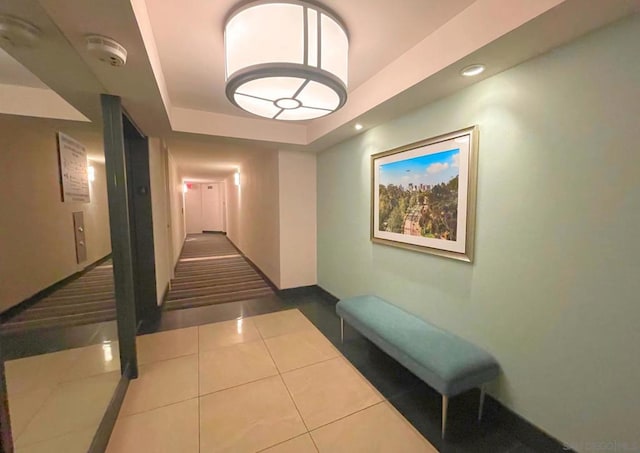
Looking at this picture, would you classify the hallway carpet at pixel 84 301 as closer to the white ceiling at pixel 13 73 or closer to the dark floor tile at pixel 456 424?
the white ceiling at pixel 13 73

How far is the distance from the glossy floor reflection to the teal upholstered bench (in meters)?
1.89

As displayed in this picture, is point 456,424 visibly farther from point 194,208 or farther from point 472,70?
point 194,208

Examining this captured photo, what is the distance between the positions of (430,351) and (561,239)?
101 cm

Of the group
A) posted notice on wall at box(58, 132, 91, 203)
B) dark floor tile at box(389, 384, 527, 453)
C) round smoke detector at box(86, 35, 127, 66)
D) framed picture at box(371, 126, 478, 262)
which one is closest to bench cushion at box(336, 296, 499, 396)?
dark floor tile at box(389, 384, 527, 453)

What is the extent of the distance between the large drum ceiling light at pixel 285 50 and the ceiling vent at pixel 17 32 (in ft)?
2.76

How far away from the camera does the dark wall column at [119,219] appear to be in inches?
73.7

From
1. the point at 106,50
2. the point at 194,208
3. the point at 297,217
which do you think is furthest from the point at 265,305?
Answer: the point at 194,208

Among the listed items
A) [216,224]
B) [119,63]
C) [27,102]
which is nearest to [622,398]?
[119,63]

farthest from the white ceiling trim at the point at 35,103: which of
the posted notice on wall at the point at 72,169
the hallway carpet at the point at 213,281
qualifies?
the hallway carpet at the point at 213,281

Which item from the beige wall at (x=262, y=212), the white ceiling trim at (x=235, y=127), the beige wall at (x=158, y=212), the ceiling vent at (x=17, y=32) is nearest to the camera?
the ceiling vent at (x=17, y=32)

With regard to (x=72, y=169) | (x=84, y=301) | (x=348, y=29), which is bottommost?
(x=84, y=301)

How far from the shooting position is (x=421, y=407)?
1.78 meters

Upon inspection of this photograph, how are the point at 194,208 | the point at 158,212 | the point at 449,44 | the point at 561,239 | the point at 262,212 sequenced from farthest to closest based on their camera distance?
the point at 194,208 → the point at 262,212 → the point at 158,212 → the point at 449,44 → the point at 561,239

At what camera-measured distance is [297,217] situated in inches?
155
